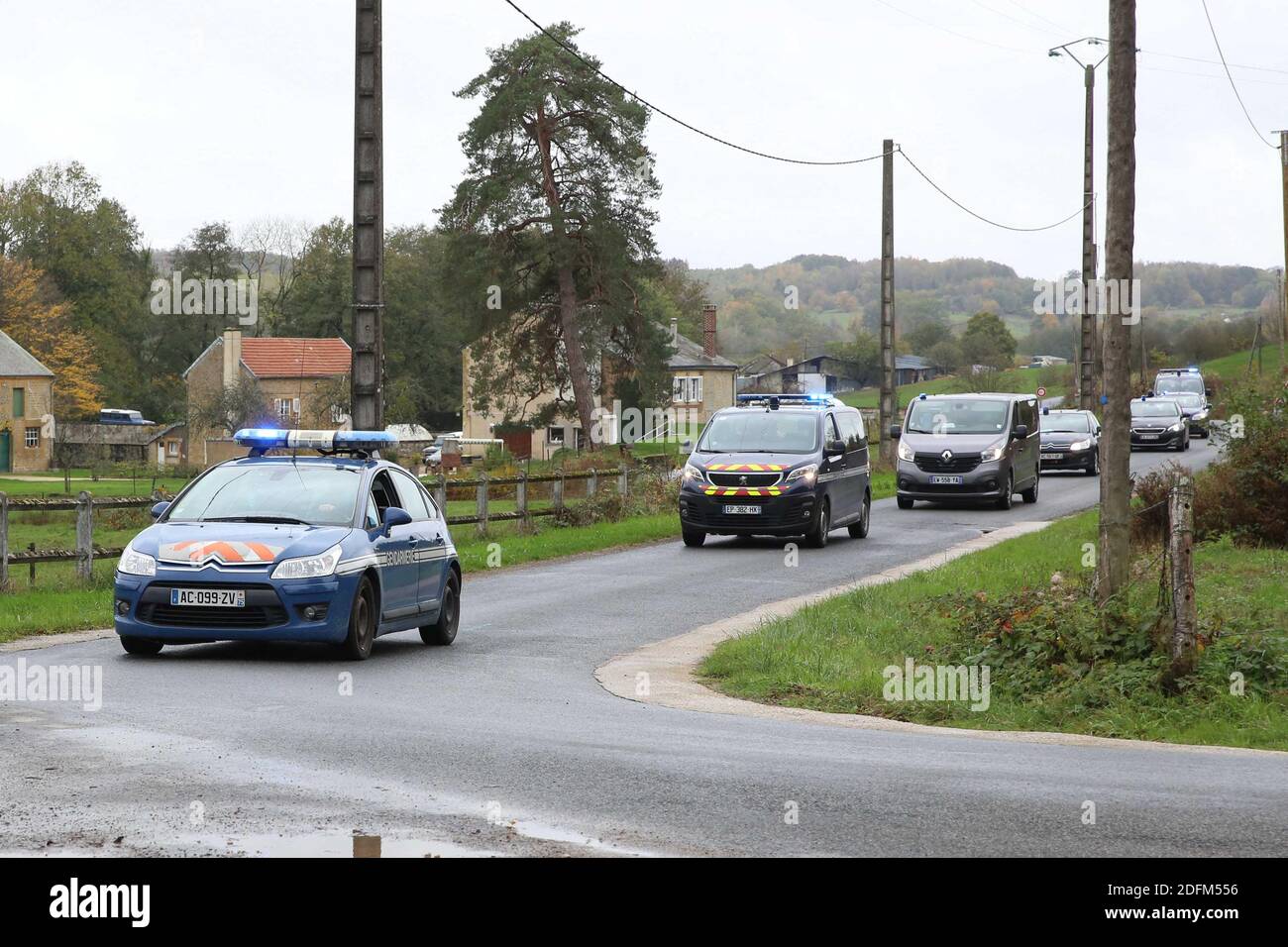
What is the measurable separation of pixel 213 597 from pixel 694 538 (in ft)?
45.7

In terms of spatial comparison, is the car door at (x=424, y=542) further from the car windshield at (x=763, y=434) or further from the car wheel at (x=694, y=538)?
the car wheel at (x=694, y=538)

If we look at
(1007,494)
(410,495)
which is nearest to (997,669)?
(410,495)

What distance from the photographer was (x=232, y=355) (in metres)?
102

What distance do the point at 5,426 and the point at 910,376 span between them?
9345 centimetres

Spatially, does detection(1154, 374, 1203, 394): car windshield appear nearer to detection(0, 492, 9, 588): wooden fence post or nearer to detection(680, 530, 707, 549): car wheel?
detection(680, 530, 707, 549): car wheel

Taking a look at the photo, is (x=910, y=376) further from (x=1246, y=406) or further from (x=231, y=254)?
(x=1246, y=406)

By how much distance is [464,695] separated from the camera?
38.4 feet

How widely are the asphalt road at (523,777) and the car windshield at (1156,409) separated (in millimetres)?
43341

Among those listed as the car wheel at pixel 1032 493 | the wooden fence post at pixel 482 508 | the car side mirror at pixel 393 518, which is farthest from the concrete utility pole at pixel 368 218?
the car wheel at pixel 1032 493

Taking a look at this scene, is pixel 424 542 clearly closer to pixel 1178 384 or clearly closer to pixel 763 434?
pixel 763 434

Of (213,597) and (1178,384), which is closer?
(213,597)

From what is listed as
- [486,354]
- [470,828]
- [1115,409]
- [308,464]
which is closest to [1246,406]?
[1115,409]

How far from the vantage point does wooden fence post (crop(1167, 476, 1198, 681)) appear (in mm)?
11664

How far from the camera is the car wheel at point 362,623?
1348 cm
